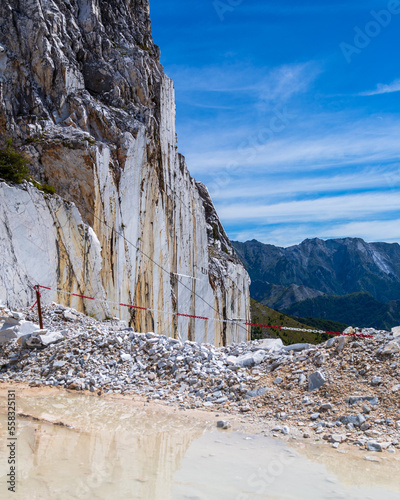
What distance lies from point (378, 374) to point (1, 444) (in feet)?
26.7

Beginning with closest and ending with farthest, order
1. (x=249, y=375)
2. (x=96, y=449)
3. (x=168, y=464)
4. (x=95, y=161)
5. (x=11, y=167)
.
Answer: (x=168, y=464), (x=96, y=449), (x=249, y=375), (x=11, y=167), (x=95, y=161)

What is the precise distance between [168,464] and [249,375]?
4.84 metres

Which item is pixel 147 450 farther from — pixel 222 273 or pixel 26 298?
pixel 222 273

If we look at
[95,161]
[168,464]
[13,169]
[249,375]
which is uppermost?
[95,161]

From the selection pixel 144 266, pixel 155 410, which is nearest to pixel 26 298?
pixel 155 410

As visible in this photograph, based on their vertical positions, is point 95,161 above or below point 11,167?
above

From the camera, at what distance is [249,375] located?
11.8 m

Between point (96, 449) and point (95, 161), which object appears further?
point (95, 161)

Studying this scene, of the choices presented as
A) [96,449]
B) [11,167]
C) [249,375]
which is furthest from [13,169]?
[96,449]

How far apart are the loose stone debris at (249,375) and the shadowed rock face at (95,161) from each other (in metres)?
6.57

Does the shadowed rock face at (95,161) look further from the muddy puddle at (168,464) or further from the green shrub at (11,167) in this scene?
the muddy puddle at (168,464)

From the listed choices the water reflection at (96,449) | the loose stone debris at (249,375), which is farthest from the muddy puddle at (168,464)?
the loose stone debris at (249,375)

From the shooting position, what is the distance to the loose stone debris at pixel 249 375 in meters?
9.27

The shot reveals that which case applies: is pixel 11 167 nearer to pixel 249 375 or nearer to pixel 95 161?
pixel 95 161
